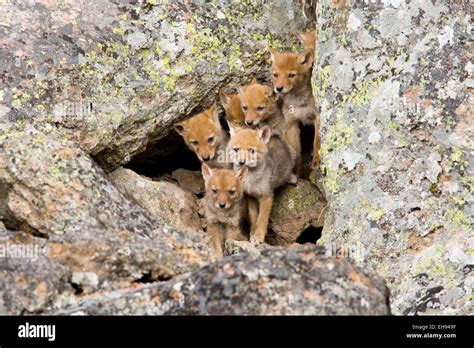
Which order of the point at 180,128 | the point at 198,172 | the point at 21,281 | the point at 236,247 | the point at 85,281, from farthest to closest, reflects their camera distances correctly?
the point at 198,172 < the point at 180,128 < the point at 236,247 < the point at 85,281 < the point at 21,281

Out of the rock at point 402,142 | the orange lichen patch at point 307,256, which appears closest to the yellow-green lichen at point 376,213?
the rock at point 402,142

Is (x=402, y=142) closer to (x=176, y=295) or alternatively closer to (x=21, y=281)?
(x=176, y=295)

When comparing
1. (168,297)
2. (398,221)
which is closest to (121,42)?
(398,221)

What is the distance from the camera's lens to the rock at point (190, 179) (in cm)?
1020

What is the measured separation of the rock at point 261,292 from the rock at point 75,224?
1.12 feet

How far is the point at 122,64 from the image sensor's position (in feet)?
30.8

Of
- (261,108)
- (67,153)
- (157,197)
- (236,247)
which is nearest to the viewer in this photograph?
(67,153)

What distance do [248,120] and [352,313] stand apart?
4958mm

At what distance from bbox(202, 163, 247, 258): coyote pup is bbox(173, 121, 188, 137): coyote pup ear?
0.41 metres

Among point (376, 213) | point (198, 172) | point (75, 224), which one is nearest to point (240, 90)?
point (198, 172)

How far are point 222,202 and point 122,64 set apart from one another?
1.69 m

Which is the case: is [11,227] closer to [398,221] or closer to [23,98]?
[23,98]

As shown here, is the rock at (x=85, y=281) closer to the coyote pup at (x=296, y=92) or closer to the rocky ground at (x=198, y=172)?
the rocky ground at (x=198, y=172)

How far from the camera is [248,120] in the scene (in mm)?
10148
